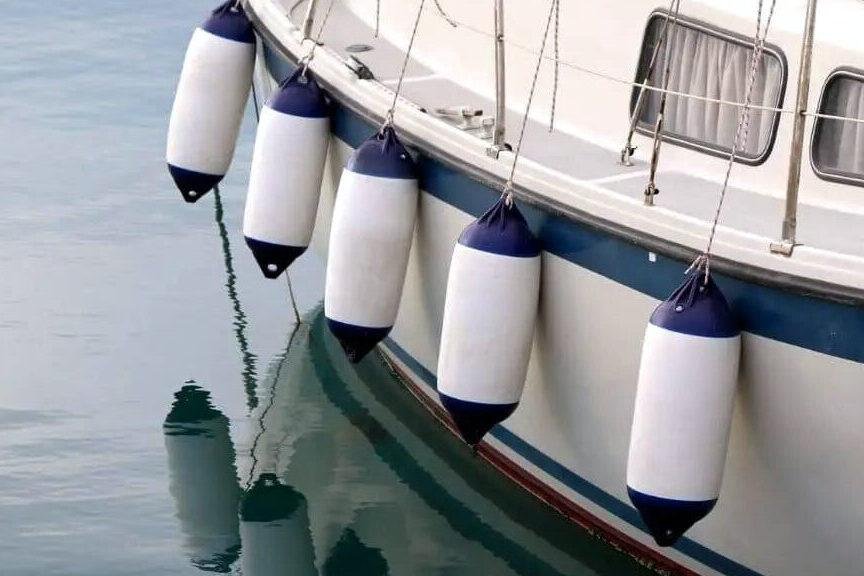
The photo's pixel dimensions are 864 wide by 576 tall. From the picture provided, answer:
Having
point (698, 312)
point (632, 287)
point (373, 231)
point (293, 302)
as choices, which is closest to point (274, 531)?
point (373, 231)

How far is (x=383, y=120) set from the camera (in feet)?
25.1

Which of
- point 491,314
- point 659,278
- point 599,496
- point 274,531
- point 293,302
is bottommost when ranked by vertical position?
point 274,531

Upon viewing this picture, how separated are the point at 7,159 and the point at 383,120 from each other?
15.3ft

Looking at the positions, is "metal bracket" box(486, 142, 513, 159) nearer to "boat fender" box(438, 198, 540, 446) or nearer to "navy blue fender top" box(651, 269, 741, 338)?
"boat fender" box(438, 198, 540, 446)

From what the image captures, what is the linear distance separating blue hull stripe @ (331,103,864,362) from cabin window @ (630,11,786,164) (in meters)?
0.58

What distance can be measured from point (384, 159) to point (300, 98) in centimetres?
81

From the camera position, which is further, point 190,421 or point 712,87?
point 190,421

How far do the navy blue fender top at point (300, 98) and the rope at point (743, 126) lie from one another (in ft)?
6.50

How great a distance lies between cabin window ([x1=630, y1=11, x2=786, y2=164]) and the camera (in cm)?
672

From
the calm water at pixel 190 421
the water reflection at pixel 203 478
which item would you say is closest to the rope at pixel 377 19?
the calm water at pixel 190 421

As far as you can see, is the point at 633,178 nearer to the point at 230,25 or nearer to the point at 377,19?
the point at 377,19

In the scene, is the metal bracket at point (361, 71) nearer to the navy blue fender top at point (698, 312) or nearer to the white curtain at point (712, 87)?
the white curtain at point (712, 87)

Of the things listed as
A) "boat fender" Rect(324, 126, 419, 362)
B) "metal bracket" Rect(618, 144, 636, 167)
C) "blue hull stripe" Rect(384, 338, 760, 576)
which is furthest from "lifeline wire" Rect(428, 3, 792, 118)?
"blue hull stripe" Rect(384, 338, 760, 576)

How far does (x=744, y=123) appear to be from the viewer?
6770 mm
